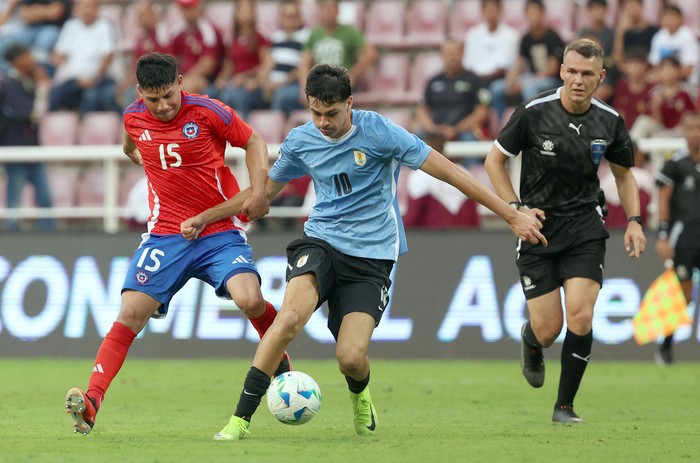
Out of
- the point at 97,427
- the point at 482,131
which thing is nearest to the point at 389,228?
the point at 97,427

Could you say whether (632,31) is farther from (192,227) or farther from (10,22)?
(192,227)

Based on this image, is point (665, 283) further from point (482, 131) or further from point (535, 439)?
point (535, 439)

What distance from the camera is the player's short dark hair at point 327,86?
24.2ft

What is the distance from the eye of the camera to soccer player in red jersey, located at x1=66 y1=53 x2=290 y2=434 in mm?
8133

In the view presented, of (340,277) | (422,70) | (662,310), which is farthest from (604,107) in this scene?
(422,70)

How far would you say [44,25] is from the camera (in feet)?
63.2

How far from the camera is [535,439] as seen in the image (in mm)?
7641

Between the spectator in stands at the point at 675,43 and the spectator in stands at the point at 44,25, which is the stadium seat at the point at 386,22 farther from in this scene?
the spectator in stands at the point at 44,25

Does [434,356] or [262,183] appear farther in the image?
[434,356]

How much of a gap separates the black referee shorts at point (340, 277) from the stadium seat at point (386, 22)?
440 inches

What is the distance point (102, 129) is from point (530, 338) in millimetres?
9924

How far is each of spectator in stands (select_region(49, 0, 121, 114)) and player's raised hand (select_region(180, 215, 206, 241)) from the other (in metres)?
10.3

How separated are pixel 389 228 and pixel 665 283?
6565 mm

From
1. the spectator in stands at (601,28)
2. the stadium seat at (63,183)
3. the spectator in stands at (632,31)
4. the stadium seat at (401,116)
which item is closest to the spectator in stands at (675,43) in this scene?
the spectator in stands at (632,31)
